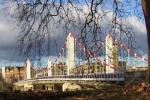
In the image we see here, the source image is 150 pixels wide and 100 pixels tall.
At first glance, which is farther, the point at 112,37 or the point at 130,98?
the point at 112,37

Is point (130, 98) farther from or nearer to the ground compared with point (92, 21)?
nearer to the ground

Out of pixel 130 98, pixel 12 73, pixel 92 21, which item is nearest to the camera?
pixel 130 98

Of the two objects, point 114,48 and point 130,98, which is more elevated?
point 114,48

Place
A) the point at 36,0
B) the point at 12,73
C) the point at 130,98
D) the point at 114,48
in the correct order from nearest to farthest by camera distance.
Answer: the point at 130,98, the point at 36,0, the point at 114,48, the point at 12,73

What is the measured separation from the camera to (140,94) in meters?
8.75

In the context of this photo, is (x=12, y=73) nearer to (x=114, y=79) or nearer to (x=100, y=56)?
(x=114, y=79)

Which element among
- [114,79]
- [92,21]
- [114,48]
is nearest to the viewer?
[92,21]

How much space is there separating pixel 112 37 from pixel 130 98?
529 cm

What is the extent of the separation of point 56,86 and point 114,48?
2087 inches

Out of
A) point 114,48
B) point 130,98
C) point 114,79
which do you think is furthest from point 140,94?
point 114,79

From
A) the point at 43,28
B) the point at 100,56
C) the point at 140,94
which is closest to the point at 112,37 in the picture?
the point at 100,56

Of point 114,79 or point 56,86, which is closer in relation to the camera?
point 114,79

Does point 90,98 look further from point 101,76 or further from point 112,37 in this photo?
point 101,76

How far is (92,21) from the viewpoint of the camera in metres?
13.1
